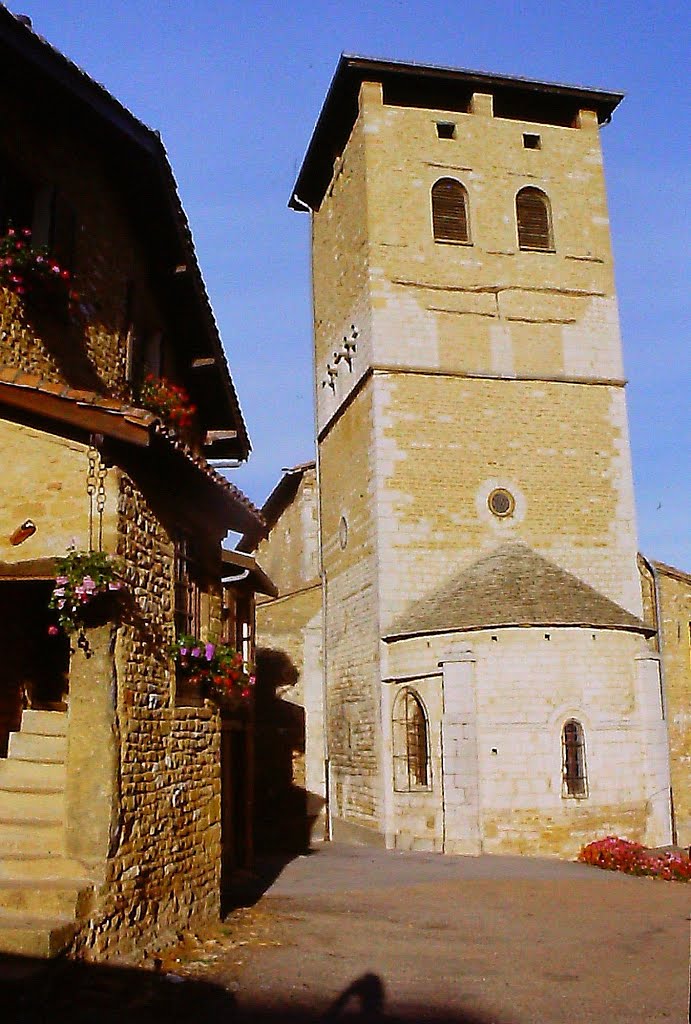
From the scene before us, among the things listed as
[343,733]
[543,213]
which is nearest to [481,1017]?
[343,733]

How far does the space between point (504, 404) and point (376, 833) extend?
8911 millimetres

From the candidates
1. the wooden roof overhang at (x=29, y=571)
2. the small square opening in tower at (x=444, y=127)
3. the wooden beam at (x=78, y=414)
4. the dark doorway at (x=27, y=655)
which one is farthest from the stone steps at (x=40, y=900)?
the small square opening in tower at (x=444, y=127)

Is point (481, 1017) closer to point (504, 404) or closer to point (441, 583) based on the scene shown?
point (441, 583)

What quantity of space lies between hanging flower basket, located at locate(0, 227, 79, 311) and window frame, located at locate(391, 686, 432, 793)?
10508 millimetres

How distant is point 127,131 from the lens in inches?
400

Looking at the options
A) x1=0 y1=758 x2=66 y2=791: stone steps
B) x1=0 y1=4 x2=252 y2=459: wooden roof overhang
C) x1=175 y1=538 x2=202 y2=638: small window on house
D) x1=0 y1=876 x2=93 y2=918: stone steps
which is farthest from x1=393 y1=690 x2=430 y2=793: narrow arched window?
x1=0 y1=876 x2=93 y2=918: stone steps

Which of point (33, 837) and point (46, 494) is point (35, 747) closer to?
point (33, 837)

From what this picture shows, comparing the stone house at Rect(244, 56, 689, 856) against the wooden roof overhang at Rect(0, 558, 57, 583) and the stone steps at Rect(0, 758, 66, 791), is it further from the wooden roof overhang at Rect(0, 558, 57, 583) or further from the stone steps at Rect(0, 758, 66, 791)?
the wooden roof overhang at Rect(0, 558, 57, 583)

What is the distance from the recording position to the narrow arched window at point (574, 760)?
51.8 feet

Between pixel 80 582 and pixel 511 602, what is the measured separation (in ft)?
34.3

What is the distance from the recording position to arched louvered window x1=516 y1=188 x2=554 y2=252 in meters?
21.2

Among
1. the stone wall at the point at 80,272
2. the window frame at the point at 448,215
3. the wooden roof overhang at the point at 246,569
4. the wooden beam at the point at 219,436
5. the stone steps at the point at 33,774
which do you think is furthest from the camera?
the window frame at the point at 448,215

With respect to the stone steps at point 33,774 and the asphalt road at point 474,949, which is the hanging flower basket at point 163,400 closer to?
the stone steps at point 33,774

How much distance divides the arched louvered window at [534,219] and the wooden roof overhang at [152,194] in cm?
935
